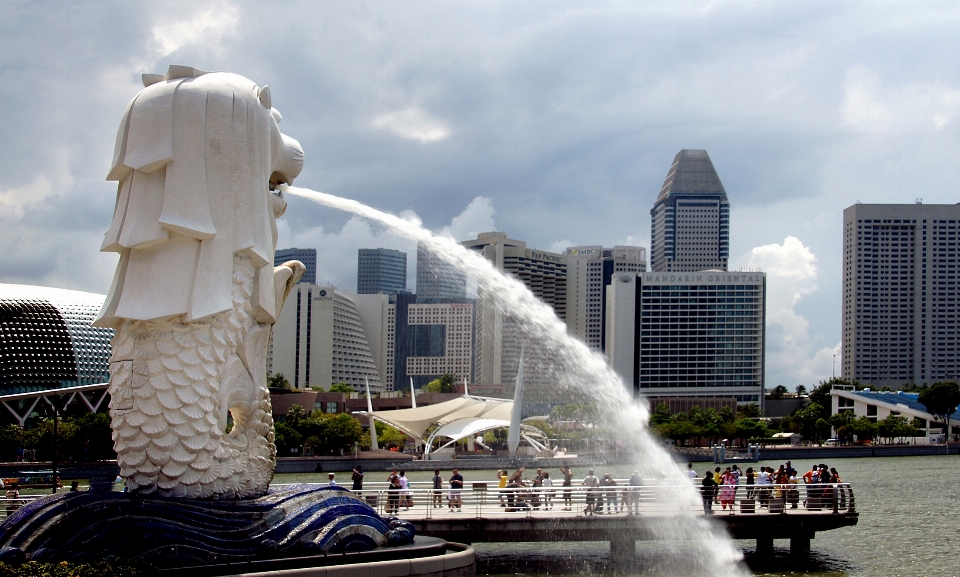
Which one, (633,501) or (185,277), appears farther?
(633,501)

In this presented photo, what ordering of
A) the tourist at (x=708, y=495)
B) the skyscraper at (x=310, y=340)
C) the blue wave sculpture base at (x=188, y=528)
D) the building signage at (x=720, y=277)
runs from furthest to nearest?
the skyscraper at (x=310, y=340), the building signage at (x=720, y=277), the tourist at (x=708, y=495), the blue wave sculpture base at (x=188, y=528)

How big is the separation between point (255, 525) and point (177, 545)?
117cm

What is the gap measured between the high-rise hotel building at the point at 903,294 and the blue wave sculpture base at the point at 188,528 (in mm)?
172635

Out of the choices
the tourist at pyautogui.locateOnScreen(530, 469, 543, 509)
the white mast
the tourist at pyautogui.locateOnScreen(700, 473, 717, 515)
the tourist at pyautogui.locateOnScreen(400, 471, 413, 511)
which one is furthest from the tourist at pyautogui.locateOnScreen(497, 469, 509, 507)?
the white mast

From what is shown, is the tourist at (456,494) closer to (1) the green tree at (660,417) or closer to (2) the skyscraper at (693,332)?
(1) the green tree at (660,417)

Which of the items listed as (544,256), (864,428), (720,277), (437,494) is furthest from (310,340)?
(437,494)

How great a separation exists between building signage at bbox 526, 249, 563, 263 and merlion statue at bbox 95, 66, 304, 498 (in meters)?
134

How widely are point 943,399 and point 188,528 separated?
332 ft

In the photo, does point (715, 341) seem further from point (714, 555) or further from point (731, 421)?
point (714, 555)

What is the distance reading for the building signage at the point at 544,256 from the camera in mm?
151000

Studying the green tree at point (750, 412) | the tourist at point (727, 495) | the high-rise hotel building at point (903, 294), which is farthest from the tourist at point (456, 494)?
the high-rise hotel building at point (903, 294)

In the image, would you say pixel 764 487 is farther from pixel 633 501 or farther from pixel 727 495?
pixel 633 501

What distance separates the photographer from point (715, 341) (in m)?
144

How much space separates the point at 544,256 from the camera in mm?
152250
